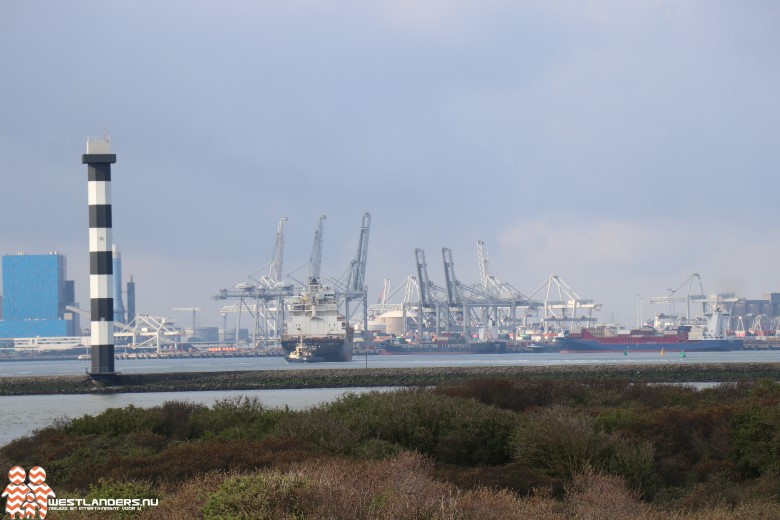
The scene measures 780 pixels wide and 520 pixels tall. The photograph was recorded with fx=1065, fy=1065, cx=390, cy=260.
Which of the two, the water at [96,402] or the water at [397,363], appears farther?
the water at [397,363]

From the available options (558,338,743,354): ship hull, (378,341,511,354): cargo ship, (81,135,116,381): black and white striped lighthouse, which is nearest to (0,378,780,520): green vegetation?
(81,135,116,381): black and white striped lighthouse

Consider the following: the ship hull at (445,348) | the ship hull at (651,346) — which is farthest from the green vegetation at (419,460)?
the ship hull at (445,348)

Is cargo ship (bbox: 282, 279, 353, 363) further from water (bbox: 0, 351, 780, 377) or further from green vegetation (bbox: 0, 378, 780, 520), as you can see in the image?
green vegetation (bbox: 0, 378, 780, 520)

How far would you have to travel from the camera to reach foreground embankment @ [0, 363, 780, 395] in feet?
147

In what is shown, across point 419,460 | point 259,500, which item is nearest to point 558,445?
point 419,460

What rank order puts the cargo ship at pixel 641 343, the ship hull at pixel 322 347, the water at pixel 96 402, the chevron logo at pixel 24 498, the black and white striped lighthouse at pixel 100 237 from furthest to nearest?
the cargo ship at pixel 641 343 < the ship hull at pixel 322 347 < the black and white striped lighthouse at pixel 100 237 < the water at pixel 96 402 < the chevron logo at pixel 24 498

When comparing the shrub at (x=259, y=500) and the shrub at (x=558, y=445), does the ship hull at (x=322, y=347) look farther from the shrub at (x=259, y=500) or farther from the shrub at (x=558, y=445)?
the shrub at (x=259, y=500)

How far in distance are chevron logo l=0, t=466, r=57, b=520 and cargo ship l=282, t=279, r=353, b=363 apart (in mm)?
79120

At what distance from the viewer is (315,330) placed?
9150 centimetres

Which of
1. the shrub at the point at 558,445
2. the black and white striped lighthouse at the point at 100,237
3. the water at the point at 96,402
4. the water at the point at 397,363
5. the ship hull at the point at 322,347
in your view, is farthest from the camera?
the ship hull at the point at 322,347

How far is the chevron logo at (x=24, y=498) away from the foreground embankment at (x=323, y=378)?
32996 millimetres

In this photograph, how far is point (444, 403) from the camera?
1540 cm

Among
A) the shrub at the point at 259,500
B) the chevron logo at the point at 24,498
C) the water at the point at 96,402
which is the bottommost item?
the water at the point at 96,402

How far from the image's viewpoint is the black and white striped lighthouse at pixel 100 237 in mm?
39469
